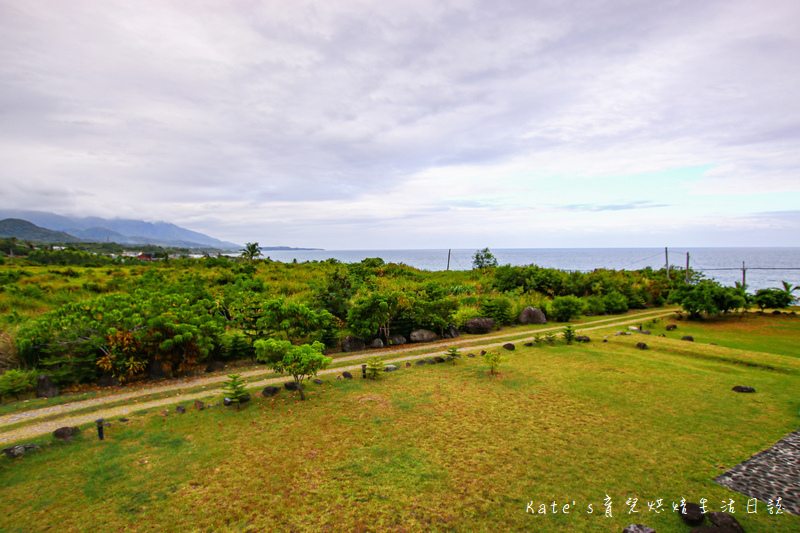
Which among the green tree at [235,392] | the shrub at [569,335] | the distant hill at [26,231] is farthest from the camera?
the distant hill at [26,231]

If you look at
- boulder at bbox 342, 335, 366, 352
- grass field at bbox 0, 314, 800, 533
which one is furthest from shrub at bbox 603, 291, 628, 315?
boulder at bbox 342, 335, 366, 352

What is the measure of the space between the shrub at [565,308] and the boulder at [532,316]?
0.86 meters

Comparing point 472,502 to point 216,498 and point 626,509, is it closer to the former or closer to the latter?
point 626,509

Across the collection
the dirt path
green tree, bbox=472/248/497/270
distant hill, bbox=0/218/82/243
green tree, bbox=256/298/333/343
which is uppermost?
distant hill, bbox=0/218/82/243

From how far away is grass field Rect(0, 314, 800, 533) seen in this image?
138 inches

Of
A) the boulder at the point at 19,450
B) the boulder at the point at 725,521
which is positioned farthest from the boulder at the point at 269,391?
the boulder at the point at 725,521

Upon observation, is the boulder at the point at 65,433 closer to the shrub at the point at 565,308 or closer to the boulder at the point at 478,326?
the boulder at the point at 478,326

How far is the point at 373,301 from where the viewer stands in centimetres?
1045

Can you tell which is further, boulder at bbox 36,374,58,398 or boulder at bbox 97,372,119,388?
boulder at bbox 97,372,119,388

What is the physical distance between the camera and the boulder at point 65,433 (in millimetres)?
5062

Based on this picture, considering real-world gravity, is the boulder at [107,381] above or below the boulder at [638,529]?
below

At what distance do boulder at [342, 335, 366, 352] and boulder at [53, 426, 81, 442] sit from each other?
20.8 feet

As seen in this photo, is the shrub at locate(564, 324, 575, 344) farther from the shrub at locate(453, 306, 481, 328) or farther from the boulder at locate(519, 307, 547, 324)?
the boulder at locate(519, 307, 547, 324)

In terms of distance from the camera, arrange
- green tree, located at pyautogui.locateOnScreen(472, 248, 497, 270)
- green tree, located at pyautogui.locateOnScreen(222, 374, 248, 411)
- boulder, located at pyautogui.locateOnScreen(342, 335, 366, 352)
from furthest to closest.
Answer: green tree, located at pyautogui.locateOnScreen(472, 248, 497, 270)
boulder, located at pyautogui.locateOnScreen(342, 335, 366, 352)
green tree, located at pyautogui.locateOnScreen(222, 374, 248, 411)
